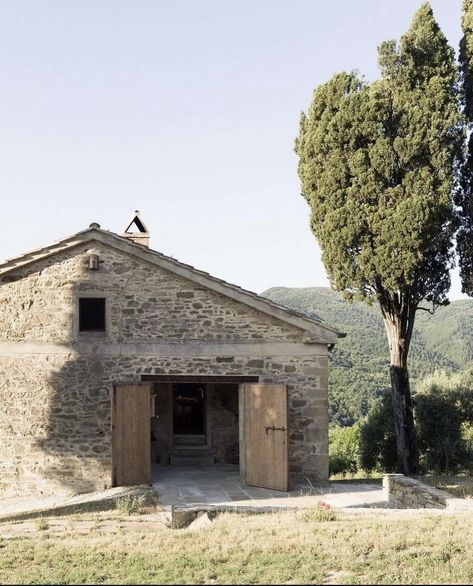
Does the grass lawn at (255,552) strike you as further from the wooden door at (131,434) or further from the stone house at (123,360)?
the stone house at (123,360)

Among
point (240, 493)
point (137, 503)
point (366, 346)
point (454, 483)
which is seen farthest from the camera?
point (366, 346)

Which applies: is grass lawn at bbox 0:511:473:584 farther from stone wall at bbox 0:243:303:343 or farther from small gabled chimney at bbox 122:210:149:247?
small gabled chimney at bbox 122:210:149:247

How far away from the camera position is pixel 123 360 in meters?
14.6

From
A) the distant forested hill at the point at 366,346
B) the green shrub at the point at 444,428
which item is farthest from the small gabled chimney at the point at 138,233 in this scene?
the distant forested hill at the point at 366,346

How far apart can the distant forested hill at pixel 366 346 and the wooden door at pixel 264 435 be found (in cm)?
3214

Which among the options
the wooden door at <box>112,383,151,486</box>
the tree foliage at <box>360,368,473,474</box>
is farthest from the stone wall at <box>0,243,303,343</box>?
the tree foliage at <box>360,368,473,474</box>

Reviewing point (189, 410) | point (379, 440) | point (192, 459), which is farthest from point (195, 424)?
point (379, 440)

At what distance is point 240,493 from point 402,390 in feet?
21.3

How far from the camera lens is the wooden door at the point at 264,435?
1404cm

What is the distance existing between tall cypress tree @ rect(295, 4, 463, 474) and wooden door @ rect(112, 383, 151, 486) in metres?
6.67

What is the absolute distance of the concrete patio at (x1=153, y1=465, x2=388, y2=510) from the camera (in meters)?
12.7

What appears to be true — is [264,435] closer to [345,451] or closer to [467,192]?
[467,192]

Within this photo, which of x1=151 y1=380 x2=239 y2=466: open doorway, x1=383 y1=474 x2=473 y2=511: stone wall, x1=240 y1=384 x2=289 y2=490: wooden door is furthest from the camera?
x1=151 y1=380 x2=239 y2=466: open doorway

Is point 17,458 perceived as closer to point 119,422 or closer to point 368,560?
point 119,422
